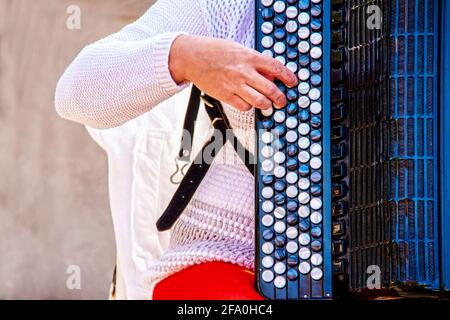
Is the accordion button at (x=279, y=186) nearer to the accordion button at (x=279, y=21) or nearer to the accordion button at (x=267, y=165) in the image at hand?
the accordion button at (x=267, y=165)

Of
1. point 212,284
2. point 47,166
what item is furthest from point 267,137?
point 47,166

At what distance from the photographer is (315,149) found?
1.86m

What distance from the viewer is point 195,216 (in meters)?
2.03

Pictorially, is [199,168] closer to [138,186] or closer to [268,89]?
[268,89]

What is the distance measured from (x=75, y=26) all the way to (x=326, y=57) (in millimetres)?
1242

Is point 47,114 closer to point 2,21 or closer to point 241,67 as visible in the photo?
point 2,21

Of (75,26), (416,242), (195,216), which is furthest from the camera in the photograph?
(75,26)

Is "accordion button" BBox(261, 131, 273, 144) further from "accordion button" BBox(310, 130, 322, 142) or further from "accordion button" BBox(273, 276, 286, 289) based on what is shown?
"accordion button" BBox(273, 276, 286, 289)

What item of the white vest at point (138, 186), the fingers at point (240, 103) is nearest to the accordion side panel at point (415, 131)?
the fingers at point (240, 103)

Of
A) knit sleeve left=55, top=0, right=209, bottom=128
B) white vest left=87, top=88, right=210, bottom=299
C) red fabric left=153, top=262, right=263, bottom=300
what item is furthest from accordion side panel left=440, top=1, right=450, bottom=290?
white vest left=87, top=88, right=210, bottom=299

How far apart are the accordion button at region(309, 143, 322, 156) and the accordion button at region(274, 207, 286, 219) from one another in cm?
10

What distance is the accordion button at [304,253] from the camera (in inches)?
73.5

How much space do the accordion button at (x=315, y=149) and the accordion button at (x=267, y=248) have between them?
158 mm
